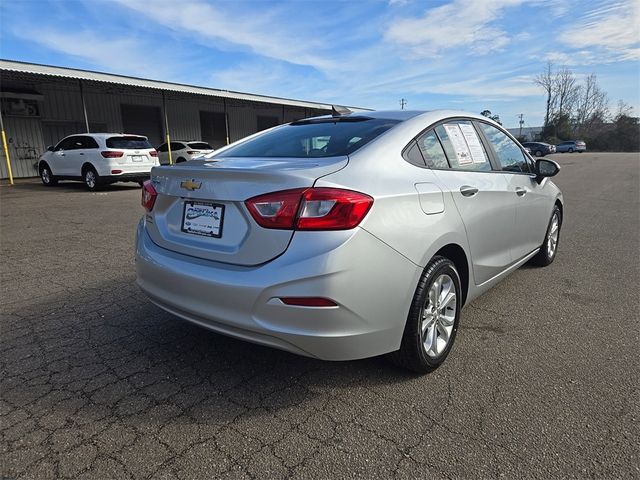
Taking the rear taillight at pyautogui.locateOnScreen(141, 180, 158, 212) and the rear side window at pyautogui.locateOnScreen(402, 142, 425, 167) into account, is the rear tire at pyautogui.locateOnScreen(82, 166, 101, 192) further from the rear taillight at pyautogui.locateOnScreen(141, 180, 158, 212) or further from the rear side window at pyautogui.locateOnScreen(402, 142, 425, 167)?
the rear side window at pyautogui.locateOnScreen(402, 142, 425, 167)

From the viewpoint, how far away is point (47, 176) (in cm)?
1512

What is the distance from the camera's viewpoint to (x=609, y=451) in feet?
6.57

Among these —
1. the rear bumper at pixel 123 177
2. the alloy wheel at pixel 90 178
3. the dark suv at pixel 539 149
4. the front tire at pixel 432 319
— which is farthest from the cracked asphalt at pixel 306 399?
the dark suv at pixel 539 149

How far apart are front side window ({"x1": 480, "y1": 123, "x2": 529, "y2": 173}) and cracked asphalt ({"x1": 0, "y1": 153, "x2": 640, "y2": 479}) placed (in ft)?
3.92

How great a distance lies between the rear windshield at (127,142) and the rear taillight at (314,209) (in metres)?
12.6

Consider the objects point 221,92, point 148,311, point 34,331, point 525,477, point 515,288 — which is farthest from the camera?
point 221,92

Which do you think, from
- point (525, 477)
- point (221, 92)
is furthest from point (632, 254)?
point (221, 92)

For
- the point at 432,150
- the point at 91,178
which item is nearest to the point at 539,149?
the point at 91,178

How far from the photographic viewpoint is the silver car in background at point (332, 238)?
2.06 meters

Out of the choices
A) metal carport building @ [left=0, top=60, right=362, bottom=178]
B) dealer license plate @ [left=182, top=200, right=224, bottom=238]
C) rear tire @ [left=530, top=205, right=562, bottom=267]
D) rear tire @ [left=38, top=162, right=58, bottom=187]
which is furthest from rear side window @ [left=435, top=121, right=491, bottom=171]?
metal carport building @ [left=0, top=60, right=362, bottom=178]

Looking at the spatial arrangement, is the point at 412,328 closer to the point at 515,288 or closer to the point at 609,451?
the point at 609,451

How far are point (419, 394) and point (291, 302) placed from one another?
984 mm

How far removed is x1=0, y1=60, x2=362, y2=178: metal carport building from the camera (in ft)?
55.3

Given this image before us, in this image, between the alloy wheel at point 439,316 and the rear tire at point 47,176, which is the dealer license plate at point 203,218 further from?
the rear tire at point 47,176
